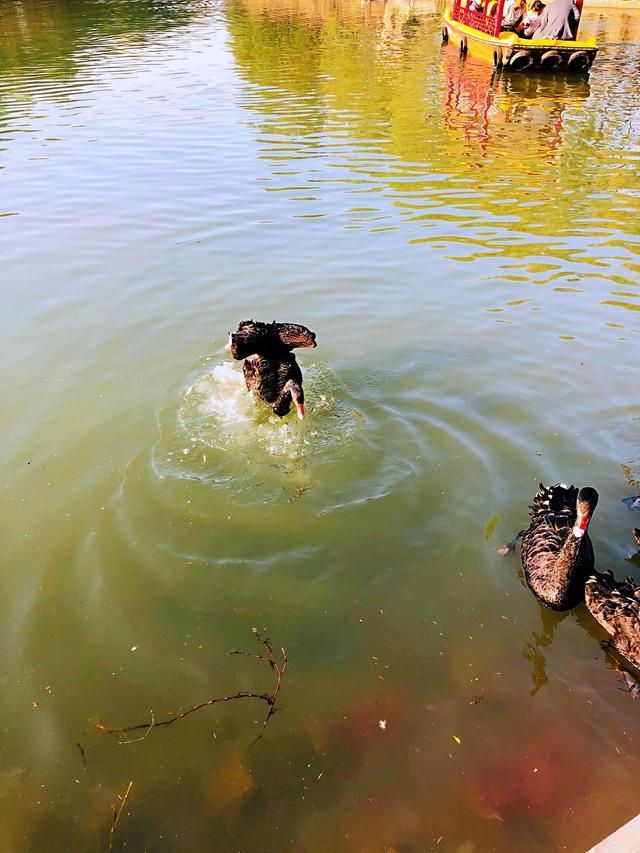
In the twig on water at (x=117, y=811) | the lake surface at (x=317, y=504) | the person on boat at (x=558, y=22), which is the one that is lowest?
the lake surface at (x=317, y=504)

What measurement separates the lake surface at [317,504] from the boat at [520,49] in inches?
616

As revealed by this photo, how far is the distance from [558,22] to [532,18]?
1344 mm

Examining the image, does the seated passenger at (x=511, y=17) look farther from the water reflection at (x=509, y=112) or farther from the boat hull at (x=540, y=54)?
the water reflection at (x=509, y=112)

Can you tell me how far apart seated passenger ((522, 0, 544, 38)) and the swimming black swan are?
31610 millimetres

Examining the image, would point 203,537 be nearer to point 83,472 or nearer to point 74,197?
point 83,472

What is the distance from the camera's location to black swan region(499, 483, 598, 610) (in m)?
4.97

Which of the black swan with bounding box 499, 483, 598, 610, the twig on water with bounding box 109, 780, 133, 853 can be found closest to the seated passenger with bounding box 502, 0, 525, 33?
the black swan with bounding box 499, 483, 598, 610

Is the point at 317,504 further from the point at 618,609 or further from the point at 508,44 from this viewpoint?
the point at 508,44

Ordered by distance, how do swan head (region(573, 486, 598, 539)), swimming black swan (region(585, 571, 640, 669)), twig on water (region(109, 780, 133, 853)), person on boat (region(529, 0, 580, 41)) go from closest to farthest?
twig on water (region(109, 780, 133, 853)) → swimming black swan (region(585, 571, 640, 669)) → swan head (region(573, 486, 598, 539)) → person on boat (region(529, 0, 580, 41))

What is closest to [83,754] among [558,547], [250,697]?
[250,697]

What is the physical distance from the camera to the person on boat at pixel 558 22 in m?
27.9

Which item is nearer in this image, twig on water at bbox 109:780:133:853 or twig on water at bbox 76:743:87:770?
twig on water at bbox 109:780:133:853

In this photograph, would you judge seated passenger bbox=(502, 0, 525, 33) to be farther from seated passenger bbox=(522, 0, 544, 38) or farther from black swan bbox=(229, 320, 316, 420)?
black swan bbox=(229, 320, 316, 420)

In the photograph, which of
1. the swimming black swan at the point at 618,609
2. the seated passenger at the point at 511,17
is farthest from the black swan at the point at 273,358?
the seated passenger at the point at 511,17
